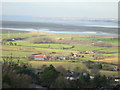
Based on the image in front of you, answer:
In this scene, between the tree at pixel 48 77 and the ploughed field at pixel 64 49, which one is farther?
the ploughed field at pixel 64 49

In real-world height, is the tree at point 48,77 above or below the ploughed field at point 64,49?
below

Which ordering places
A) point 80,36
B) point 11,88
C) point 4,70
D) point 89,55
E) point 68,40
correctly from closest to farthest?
point 11,88
point 4,70
point 89,55
point 68,40
point 80,36

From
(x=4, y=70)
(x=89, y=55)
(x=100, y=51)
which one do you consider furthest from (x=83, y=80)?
(x=100, y=51)

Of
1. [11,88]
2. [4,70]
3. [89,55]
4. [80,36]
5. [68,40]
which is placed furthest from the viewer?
[80,36]

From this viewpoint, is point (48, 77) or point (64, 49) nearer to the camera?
point (48, 77)

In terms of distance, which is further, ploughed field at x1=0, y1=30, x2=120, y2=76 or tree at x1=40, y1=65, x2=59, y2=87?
ploughed field at x1=0, y1=30, x2=120, y2=76

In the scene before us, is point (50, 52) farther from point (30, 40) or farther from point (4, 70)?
point (4, 70)

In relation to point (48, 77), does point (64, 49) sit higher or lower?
higher

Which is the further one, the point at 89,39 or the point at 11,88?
the point at 89,39
